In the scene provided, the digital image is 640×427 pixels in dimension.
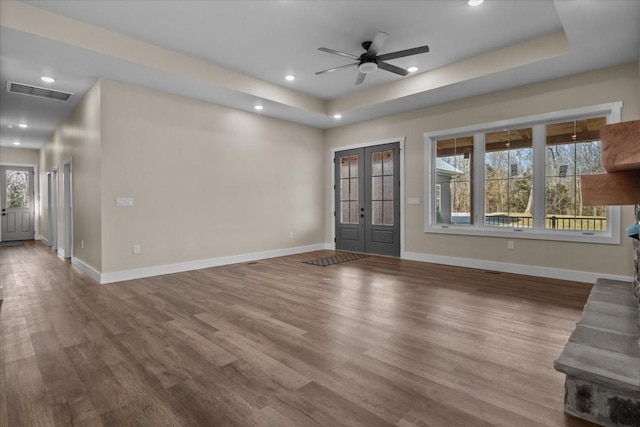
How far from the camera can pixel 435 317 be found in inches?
127

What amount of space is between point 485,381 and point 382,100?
15.9ft

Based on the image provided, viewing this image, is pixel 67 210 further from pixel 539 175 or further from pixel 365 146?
pixel 539 175

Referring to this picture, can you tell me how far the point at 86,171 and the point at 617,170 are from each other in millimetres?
6376

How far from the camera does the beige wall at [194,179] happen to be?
4.86m

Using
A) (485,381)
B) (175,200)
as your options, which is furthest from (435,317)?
(175,200)

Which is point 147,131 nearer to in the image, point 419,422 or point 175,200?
point 175,200

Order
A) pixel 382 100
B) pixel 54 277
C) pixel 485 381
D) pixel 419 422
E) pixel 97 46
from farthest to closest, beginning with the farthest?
pixel 382 100, pixel 54 277, pixel 97 46, pixel 485 381, pixel 419 422

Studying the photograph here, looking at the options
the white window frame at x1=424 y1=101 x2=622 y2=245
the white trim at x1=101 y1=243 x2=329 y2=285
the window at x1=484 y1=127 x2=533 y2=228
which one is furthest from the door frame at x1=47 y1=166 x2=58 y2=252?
the window at x1=484 y1=127 x2=533 y2=228

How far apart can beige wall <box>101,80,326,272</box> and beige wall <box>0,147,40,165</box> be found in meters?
8.18

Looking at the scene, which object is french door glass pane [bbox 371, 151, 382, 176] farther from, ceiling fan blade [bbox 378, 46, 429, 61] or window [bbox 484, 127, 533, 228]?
ceiling fan blade [bbox 378, 46, 429, 61]

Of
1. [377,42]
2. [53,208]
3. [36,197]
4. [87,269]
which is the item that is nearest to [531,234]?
[377,42]

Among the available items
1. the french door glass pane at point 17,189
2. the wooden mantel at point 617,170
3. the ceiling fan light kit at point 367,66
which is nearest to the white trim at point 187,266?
the ceiling fan light kit at point 367,66

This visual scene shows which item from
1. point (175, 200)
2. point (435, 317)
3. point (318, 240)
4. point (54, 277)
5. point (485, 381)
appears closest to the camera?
point (485, 381)

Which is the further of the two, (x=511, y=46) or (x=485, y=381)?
(x=511, y=46)
